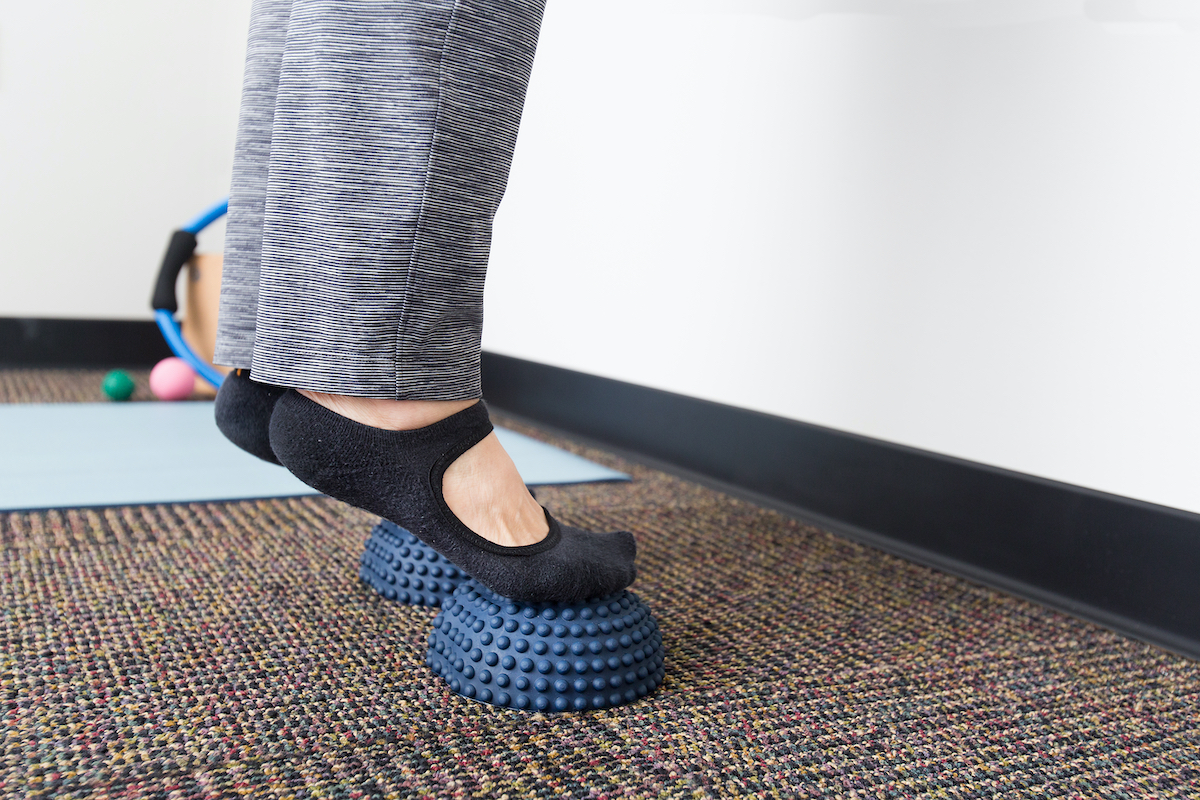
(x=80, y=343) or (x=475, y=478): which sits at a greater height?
(x=475, y=478)

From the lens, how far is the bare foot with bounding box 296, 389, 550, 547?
66 centimetres

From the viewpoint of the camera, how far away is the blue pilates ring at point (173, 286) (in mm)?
1998

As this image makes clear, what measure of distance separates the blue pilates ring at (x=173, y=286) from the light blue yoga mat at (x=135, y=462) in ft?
0.45

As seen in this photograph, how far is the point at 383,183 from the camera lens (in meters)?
0.60

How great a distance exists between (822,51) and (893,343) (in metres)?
0.43

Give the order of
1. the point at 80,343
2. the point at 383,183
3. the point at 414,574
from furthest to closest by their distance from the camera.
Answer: the point at 80,343, the point at 414,574, the point at 383,183

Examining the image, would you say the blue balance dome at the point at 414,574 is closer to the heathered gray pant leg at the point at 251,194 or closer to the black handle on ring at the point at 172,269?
the heathered gray pant leg at the point at 251,194

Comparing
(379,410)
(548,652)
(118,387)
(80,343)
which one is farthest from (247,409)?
(80,343)

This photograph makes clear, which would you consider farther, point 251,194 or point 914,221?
point 914,221

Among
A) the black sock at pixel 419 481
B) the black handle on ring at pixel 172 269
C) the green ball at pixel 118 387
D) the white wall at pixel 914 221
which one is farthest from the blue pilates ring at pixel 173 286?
the black sock at pixel 419 481

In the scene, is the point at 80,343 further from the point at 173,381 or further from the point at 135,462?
the point at 135,462

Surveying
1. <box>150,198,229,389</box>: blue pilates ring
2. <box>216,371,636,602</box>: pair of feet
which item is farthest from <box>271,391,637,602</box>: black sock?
<box>150,198,229,389</box>: blue pilates ring

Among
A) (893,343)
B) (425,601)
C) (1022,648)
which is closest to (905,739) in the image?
(1022,648)

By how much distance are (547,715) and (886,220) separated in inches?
32.0
